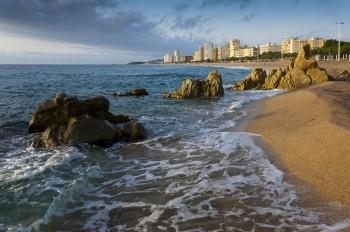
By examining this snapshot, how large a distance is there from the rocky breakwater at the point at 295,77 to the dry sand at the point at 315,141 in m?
15.3

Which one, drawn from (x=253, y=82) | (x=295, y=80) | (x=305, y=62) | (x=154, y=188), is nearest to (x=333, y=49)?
(x=253, y=82)

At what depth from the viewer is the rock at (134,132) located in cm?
1437

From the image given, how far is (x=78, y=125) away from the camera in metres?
13.9

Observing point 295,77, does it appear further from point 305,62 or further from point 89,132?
point 89,132

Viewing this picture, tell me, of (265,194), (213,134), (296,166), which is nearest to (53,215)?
(265,194)

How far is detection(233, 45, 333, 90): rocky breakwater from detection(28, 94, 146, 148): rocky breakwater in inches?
866

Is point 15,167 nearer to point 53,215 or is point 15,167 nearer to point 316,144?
point 53,215

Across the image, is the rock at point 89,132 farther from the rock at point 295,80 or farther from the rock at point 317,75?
the rock at point 317,75

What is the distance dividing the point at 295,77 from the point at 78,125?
25478mm

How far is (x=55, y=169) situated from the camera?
10375mm

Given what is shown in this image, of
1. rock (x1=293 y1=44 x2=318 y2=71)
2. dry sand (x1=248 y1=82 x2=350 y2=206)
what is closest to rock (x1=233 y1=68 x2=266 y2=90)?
rock (x1=293 y1=44 x2=318 y2=71)

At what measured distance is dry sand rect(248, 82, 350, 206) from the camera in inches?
327

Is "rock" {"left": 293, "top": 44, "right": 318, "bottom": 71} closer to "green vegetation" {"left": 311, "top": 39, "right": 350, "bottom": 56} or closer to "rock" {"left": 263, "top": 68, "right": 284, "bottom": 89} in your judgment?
"rock" {"left": 263, "top": 68, "right": 284, "bottom": 89}

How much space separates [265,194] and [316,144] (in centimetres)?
389
